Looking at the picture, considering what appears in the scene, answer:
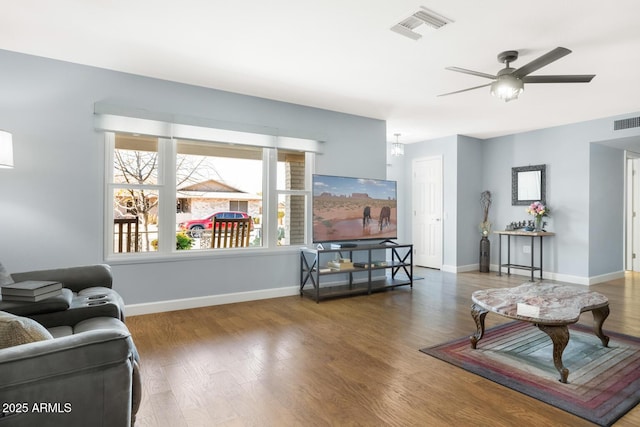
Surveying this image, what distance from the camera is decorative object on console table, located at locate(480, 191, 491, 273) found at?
6527 mm

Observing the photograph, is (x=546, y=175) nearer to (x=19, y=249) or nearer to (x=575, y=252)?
(x=575, y=252)

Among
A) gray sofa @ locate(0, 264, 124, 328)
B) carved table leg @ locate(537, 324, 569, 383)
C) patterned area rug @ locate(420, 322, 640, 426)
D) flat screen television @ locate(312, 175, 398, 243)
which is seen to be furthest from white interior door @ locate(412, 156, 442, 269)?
gray sofa @ locate(0, 264, 124, 328)

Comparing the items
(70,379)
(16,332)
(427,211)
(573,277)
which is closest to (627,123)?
(573,277)

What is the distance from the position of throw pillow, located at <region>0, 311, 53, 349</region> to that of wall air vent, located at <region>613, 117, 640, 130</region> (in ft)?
22.1

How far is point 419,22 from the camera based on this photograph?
268 cm

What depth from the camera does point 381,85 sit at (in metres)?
4.04

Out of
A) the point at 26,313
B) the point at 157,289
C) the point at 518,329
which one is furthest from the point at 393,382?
the point at 157,289

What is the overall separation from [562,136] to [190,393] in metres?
6.38

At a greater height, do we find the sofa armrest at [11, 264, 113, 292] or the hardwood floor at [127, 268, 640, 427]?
the sofa armrest at [11, 264, 113, 292]

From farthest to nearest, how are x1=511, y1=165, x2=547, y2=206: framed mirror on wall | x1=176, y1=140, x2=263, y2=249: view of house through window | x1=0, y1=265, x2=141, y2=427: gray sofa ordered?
x1=511, y1=165, x2=547, y2=206: framed mirror on wall, x1=176, y1=140, x2=263, y2=249: view of house through window, x1=0, y1=265, x2=141, y2=427: gray sofa

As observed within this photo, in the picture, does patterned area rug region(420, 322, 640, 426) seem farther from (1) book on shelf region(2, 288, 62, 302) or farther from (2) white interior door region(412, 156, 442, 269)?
(2) white interior door region(412, 156, 442, 269)

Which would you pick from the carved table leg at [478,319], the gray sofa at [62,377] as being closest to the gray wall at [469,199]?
the carved table leg at [478,319]

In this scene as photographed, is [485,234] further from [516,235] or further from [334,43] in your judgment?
[334,43]

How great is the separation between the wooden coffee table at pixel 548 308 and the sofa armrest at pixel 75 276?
290cm
